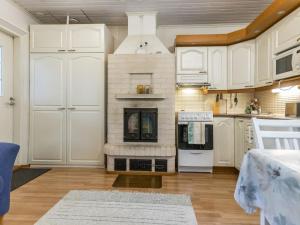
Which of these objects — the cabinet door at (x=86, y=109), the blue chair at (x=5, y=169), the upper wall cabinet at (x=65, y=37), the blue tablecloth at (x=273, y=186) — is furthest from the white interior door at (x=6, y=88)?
the blue tablecloth at (x=273, y=186)

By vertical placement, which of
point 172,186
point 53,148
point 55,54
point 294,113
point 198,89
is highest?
A: point 55,54

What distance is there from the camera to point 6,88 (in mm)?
3857

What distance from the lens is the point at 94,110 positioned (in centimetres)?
412

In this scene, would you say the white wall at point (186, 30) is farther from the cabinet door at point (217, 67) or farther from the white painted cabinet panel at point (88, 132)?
the white painted cabinet panel at point (88, 132)

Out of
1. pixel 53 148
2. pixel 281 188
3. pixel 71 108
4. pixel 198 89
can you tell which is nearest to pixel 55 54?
pixel 71 108

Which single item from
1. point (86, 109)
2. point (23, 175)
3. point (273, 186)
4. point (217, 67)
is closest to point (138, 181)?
point (86, 109)

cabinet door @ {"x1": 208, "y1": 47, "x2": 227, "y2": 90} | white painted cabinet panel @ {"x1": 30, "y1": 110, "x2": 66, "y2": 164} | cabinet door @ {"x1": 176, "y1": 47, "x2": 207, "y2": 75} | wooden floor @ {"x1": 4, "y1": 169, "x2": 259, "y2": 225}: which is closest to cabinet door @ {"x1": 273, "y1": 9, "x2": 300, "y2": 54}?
cabinet door @ {"x1": 208, "y1": 47, "x2": 227, "y2": 90}

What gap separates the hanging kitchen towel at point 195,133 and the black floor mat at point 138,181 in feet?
2.40

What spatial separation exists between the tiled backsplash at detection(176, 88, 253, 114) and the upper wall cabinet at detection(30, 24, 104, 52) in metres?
1.75

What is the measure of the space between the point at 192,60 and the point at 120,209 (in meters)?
2.75

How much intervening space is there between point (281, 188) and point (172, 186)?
96.9 inches

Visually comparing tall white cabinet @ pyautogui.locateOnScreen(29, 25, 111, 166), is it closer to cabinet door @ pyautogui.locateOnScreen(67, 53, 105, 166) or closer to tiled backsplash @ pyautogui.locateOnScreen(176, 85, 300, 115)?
cabinet door @ pyautogui.locateOnScreen(67, 53, 105, 166)

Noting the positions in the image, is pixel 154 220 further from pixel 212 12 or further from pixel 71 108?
pixel 212 12

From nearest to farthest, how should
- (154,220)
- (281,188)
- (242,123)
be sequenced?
1. (281,188)
2. (154,220)
3. (242,123)
